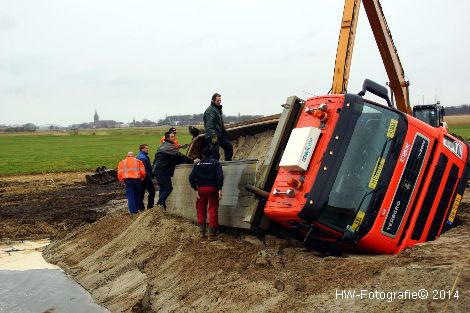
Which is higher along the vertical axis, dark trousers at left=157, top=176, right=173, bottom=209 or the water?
dark trousers at left=157, top=176, right=173, bottom=209

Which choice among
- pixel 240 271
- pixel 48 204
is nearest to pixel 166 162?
pixel 240 271

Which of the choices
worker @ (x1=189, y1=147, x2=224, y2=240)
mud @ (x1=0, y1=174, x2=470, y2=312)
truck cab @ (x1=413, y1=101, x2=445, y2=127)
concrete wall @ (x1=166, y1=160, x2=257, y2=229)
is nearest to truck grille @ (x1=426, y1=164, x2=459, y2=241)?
mud @ (x1=0, y1=174, x2=470, y2=312)

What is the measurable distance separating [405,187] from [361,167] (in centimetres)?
69

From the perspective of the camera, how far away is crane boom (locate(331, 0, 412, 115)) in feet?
32.8

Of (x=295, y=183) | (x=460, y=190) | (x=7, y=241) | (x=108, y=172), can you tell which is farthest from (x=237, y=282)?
(x=108, y=172)

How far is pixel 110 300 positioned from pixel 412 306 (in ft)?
15.1

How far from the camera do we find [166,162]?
1120 cm

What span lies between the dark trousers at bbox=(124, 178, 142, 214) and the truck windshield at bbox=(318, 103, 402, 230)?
6551mm

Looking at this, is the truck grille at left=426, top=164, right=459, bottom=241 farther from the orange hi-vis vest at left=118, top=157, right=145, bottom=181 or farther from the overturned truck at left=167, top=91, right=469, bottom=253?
the orange hi-vis vest at left=118, top=157, right=145, bottom=181

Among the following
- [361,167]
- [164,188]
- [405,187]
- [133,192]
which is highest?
[361,167]

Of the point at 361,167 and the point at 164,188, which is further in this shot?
the point at 164,188

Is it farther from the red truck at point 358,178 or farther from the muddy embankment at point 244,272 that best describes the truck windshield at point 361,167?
the muddy embankment at point 244,272

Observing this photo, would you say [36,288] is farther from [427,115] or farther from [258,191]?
[427,115]

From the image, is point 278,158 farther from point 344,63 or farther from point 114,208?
point 114,208
